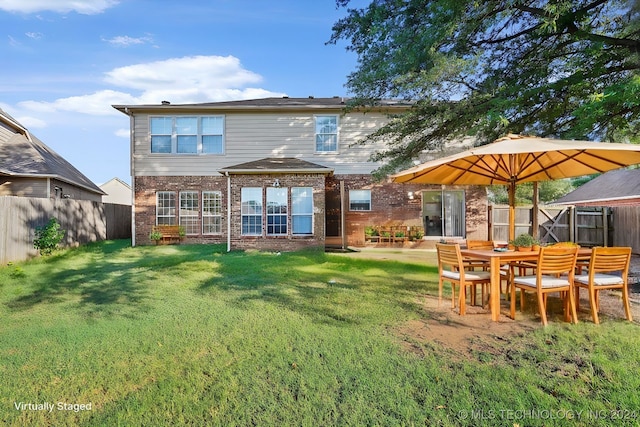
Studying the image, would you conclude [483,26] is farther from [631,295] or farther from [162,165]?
[162,165]

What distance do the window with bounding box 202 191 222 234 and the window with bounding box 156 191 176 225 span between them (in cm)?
134

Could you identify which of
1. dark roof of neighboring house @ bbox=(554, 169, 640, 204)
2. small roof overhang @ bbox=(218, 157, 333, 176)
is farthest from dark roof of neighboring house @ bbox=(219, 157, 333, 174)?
dark roof of neighboring house @ bbox=(554, 169, 640, 204)

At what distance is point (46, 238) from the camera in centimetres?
1139

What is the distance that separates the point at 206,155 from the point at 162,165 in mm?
1991

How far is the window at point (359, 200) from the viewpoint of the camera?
15.9m

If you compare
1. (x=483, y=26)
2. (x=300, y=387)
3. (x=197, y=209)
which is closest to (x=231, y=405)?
(x=300, y=387)

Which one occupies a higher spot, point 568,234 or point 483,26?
point 483,26

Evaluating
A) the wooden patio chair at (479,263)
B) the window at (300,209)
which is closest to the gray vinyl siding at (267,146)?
the window at (300,209)

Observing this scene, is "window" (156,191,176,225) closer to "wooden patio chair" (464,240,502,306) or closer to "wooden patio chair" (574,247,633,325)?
"wooden patio chair" (464,240,502,306)

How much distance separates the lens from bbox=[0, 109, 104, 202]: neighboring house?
15172 millimetres

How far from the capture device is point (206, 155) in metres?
16.0

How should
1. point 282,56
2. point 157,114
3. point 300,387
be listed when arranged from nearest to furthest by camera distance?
1. point 300,387
2. point 282,56
3. point 157,114

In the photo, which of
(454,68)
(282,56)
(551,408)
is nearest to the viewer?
(551,408)

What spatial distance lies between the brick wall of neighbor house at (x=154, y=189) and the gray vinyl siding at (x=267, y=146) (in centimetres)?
27
